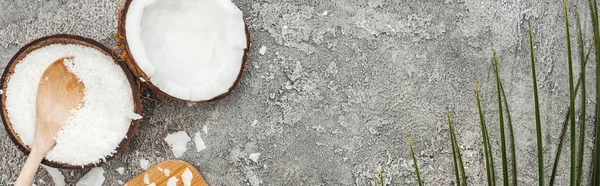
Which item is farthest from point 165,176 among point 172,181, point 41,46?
point 41,46

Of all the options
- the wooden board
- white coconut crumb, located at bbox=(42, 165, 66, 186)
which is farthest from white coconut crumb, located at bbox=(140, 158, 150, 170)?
white coconut crumb, located at bbox=(42, 165, 66, 186)

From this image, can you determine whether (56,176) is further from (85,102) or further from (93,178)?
(85,102)

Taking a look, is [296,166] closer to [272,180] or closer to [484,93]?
[272,180]

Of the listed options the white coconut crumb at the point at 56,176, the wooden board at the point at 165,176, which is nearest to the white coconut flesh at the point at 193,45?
the wooden board at the point at 165,176

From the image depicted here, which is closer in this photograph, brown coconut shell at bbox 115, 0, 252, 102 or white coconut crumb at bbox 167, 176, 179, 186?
brown coconut shell at bbox 115, 0, 252, 102

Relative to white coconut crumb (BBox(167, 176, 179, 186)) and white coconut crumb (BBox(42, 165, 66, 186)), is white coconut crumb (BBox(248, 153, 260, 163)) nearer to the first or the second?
white coconut crumb (BBox(167, 176, 179, 186))

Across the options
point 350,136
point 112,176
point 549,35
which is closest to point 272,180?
point 350,136

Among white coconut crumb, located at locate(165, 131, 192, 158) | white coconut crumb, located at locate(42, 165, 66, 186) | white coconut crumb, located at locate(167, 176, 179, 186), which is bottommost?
white coconut crumb, located at locate(42, 165, 66, 186)

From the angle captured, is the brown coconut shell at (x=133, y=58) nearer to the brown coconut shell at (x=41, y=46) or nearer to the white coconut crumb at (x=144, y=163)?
the brown coconut shell at (x=41, y=46)
